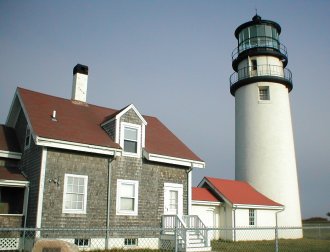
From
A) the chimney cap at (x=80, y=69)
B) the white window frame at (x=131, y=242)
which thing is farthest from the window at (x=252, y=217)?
the chimney cap at (x=80, y=69)

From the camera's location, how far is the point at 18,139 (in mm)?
18031

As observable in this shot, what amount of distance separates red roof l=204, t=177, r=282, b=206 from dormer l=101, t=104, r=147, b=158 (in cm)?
935

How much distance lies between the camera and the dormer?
1784 cm

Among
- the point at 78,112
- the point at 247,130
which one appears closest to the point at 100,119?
the point at 78,112

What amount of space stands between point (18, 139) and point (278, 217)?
1958 centimetres

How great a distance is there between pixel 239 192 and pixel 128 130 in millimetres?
11807

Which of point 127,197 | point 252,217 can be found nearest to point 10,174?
point 127,197

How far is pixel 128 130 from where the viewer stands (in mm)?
18328

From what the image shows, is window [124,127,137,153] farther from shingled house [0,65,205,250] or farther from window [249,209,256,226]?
window [249,209,256,226]

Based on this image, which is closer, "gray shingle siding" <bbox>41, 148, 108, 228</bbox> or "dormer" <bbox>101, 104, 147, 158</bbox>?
"gray shingle siding" <bbox>41, 148, 108, 228</bbox>

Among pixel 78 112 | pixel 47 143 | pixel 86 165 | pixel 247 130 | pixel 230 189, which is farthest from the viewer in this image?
pixel 247 130

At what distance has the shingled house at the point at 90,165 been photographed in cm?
1514

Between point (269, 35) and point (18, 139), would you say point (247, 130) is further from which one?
point (18, 139)

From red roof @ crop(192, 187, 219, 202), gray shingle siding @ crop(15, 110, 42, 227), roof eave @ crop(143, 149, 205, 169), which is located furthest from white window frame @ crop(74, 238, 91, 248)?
red roof @ crop(192, 187, 219, 202)
